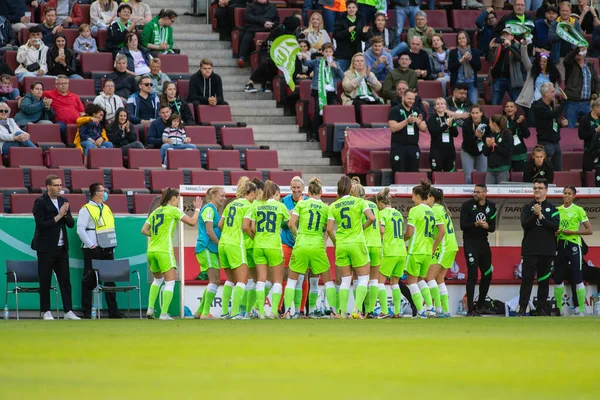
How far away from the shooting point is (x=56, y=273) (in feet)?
57.2

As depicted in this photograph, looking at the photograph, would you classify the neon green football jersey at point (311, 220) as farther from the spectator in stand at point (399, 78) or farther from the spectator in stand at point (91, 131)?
the spectator in stand at point (399, 78)

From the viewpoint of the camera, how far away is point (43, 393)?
675 centimetres

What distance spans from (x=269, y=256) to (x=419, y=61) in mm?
8805

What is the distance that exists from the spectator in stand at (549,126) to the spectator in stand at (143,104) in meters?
7.12

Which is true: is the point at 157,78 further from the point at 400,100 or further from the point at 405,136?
the point at 405,136

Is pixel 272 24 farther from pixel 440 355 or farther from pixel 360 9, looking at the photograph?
pixel 440 355

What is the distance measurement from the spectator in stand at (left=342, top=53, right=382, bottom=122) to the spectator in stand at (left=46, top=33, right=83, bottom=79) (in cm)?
512

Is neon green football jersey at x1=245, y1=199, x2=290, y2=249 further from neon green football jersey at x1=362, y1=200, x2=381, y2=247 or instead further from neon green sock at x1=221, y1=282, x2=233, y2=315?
neon green football jersey at x1=362, y1=200, x2=381, y2=247

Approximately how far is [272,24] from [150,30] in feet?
8.98

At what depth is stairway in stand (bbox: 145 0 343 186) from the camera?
22422 mm

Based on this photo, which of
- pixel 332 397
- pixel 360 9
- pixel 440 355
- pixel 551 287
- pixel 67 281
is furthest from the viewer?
pixel 360 9

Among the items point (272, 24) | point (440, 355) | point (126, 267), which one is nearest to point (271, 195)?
point (126, 267)

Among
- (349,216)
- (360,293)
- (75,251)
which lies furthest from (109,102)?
(360,293)

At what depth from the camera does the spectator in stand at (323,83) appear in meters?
22.3
